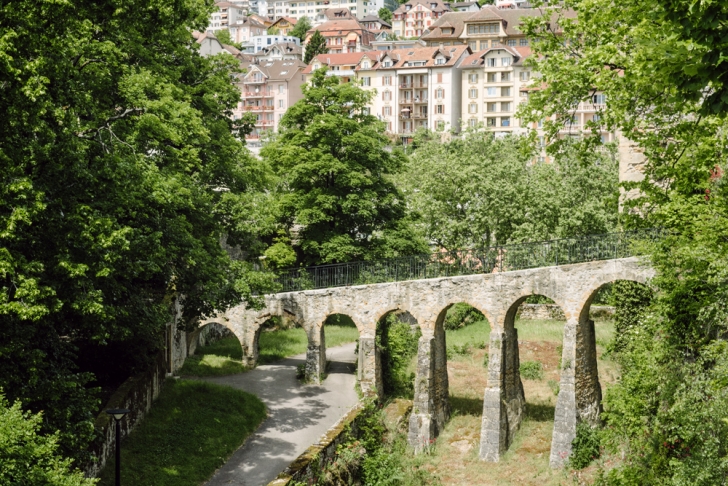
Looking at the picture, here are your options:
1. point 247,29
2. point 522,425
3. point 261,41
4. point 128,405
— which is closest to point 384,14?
point 261,41

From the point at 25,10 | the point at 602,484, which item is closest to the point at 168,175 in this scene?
the point at 25,10

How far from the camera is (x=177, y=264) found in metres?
24.7

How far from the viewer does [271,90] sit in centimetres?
12350

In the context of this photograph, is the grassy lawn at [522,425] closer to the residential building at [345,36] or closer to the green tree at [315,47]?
the green tree at [315,47]

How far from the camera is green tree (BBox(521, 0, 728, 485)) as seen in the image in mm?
16766

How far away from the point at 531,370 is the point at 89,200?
22716 mm

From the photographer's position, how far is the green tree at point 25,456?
13.4 m

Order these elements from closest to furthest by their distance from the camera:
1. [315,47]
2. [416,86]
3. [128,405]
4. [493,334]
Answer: [128,405]
[493,334]
[416,86]
[315,47]

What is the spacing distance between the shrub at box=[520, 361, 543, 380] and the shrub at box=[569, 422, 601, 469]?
7357 millimetres

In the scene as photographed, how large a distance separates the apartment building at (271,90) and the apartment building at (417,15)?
153ft

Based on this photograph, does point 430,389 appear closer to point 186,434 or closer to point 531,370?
point 531,370

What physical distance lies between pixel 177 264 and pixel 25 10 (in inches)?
383

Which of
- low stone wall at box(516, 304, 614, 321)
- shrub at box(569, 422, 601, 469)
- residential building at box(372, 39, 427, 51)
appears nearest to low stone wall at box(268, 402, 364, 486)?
shrub at box(569, 422, 601, 469)

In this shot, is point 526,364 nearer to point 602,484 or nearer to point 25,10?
point 602,484
